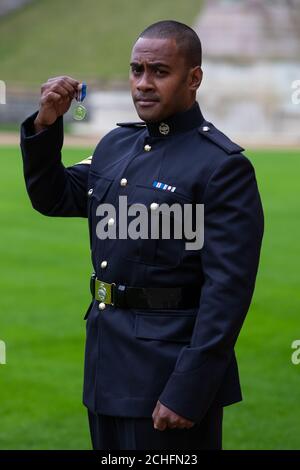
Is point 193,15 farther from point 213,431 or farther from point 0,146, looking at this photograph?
point 213,431

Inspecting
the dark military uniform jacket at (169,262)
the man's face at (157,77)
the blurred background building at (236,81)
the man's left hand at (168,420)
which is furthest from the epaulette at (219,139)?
the blurred background building at (236,81)

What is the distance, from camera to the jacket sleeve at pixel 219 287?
261 cm

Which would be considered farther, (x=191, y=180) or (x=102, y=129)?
(x=102, y=129)

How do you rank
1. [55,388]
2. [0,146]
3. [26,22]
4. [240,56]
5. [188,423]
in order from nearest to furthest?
[188,423] < [55,388] < [0,146] < [240,56] < [26,22]

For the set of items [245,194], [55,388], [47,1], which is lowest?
[55,388]

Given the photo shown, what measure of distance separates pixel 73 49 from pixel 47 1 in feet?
15.3

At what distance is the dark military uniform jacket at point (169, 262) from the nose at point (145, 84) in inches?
5.4

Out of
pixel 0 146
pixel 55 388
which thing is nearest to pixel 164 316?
pixel 55 388

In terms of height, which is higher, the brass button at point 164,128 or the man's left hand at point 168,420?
the brass button at point 164,128

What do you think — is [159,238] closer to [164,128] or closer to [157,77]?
[164,128]

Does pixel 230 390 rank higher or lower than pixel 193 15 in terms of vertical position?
lower

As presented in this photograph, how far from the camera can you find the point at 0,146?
76.6 ft

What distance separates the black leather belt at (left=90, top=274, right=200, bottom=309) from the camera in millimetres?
2723

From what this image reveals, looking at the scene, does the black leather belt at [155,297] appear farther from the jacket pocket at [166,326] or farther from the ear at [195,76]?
the ear at [195,76]
